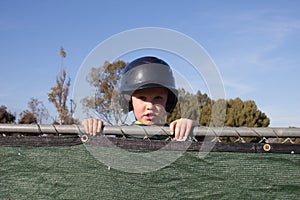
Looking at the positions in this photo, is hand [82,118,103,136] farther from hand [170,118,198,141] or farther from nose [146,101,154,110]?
nose [146,101,154,110]

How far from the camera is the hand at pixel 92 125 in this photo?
1956 millimetres

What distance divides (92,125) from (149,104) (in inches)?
20.0

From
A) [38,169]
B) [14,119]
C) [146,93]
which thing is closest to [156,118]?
[146,93]

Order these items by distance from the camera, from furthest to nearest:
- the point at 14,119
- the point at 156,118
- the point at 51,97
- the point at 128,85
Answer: the point at 14,119 < the point at 51,97 < the point at 156,118 < the point at 128,85

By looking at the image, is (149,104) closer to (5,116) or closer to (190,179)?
(190,179)

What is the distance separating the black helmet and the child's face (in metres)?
0.03

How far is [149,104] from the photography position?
238 centimetres

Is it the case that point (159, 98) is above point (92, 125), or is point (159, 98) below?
above

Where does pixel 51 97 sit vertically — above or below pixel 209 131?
above

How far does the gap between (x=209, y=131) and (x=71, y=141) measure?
670 millimetres

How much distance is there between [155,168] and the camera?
6.43ft

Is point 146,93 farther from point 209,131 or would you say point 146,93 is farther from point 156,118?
point 209,131

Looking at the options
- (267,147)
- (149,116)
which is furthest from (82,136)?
(267,147)

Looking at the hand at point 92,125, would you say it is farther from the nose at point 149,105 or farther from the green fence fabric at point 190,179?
the nose at point 149,105
